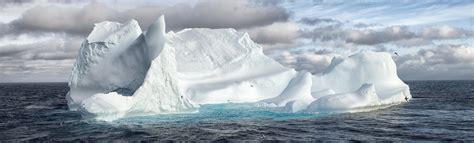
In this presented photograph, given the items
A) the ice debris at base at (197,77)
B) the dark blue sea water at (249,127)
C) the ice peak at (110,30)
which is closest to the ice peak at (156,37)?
the ice debris at base at (197,77)

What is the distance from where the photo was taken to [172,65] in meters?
29.4

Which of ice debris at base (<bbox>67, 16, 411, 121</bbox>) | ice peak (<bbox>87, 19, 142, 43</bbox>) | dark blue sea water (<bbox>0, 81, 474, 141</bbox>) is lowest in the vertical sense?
dark blue sea water (<bbox>0, 81, 474, 141</bbox>)

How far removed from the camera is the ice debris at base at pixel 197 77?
27.1 metres

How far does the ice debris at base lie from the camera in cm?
2714

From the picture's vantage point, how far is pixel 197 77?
41.1m

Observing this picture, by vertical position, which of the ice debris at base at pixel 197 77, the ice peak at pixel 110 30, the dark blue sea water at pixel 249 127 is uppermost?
the ice peak at pixel 110 30

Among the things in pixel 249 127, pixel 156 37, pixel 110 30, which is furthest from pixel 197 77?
pixel 249 127

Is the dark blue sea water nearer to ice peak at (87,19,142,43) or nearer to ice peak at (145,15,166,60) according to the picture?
ice peak at (145,15,166,60)

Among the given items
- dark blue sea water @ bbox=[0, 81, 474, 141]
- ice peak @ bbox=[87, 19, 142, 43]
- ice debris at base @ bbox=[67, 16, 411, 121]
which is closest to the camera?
dark blue sea water @ bbox=[0, 81, 474, 141]

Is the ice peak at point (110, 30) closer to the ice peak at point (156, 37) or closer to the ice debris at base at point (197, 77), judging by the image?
the ice debris at base at point (197, 77)

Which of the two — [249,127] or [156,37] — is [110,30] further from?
[249,127]

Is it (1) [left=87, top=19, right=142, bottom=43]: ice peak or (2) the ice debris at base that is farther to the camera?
(1) [left=87, top=19, right=142, bottom=43]: ice peak

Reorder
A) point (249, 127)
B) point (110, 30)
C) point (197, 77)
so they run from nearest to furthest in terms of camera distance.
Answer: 1. point (249, 127)
2. point (110, 30)
3. point (197, 77)

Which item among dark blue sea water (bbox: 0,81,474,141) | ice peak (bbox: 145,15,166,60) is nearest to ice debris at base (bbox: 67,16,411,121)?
ice peak (bbox: 145,15,166,60)
